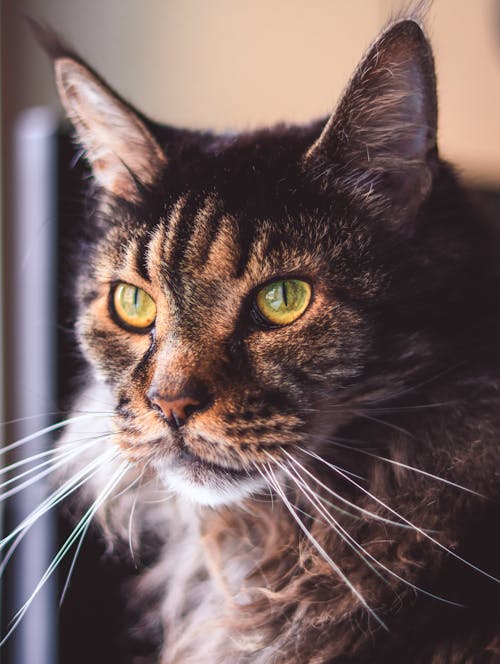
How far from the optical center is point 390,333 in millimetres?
553

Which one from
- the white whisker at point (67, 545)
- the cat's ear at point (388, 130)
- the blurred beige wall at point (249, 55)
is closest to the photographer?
the cat's ear at point (388, 130)

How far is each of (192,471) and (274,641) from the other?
176 millimetres

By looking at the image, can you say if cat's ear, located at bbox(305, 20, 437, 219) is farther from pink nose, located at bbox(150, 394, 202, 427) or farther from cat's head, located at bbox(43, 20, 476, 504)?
pink nose, located at bbox(150, 394, 202, 427)

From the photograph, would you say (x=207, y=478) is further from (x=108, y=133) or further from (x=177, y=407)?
(x=108, y=133)

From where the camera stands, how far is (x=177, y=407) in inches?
20.8

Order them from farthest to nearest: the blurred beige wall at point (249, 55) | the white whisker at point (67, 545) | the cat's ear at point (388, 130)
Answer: the blurred beige wall at point (249, 55) < the white whisker at point (67, 545) < the cat's ear at point (388, 130)

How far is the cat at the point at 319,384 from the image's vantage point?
53 centimetres

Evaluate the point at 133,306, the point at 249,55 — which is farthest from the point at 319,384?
the point at 249,55

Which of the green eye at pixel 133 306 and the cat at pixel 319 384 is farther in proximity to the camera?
the green eye at pixel 133 306

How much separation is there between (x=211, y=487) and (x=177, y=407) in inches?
3.3

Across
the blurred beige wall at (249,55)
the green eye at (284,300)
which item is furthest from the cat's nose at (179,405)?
the blurred beige wall at (249,55)

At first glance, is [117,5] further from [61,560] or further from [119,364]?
[61,560]

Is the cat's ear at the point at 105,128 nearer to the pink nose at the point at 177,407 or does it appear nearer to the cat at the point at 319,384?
the cat at the point at 319,384

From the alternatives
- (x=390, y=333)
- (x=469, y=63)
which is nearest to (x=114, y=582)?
(x=390, y=333)
